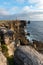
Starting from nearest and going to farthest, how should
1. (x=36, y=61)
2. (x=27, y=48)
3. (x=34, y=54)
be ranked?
(x=36, y=61) → (x=34, y=54) → (x=27, y=48)

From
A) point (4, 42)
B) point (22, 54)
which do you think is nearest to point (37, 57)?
point (22, 54)

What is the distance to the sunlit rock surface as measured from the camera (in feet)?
22.9

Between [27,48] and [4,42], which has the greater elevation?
[27,48]

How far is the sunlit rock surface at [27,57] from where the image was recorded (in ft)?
22.9

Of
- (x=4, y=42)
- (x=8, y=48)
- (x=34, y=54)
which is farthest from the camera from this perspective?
(x=4, y=42)

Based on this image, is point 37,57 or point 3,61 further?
point 3,61

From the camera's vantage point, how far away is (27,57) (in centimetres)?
732

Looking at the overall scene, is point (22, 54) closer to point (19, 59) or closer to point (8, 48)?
point (19, 59)

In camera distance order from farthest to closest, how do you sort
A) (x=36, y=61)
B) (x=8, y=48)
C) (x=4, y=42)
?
(x=4, y=42) → (x=8, y=48) → (x=36, y=61)

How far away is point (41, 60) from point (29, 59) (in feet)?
1.64

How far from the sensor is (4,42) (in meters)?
14.0

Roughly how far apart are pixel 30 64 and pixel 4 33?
7.93 metres

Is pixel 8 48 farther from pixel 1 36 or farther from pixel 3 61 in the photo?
pixel 3 61

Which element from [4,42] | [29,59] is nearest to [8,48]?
[4,42]
